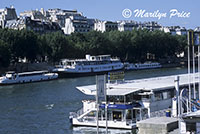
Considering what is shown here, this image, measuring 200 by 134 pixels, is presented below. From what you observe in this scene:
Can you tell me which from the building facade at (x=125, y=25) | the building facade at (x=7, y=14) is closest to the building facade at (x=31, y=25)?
the building facade at (x=7, y=14)

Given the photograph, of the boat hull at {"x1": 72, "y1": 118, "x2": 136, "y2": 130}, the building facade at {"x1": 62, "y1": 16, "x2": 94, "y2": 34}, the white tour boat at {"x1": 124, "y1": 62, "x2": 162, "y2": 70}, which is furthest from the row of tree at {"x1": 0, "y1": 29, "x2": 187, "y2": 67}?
the boat hull at {"x1": 72, "y1": 118, "x2": 136, "y2": 130}

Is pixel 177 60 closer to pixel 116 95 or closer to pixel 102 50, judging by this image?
pixel 102 50

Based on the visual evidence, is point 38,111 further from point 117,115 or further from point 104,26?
point 104,26

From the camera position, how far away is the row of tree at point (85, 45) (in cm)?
6769

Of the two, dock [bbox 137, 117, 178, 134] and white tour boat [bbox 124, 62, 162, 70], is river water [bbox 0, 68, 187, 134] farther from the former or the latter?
white tour boat [bbox 124, 62, 162, 70]

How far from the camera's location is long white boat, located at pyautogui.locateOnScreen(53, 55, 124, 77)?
63912 millimetres

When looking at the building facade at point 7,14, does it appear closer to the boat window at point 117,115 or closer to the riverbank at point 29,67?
the riverbank at point 29,67

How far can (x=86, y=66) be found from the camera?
66562mm

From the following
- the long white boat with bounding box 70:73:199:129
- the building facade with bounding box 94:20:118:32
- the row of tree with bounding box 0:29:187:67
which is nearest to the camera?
the long white boat with bounding box 70:73:199:129

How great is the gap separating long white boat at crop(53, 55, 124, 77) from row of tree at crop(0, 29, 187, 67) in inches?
207

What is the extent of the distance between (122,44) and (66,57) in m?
15.5

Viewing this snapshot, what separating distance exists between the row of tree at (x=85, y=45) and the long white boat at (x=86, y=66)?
5258mm

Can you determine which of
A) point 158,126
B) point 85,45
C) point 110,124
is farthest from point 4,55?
point 158,126

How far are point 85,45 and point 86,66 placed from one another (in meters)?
14.1
